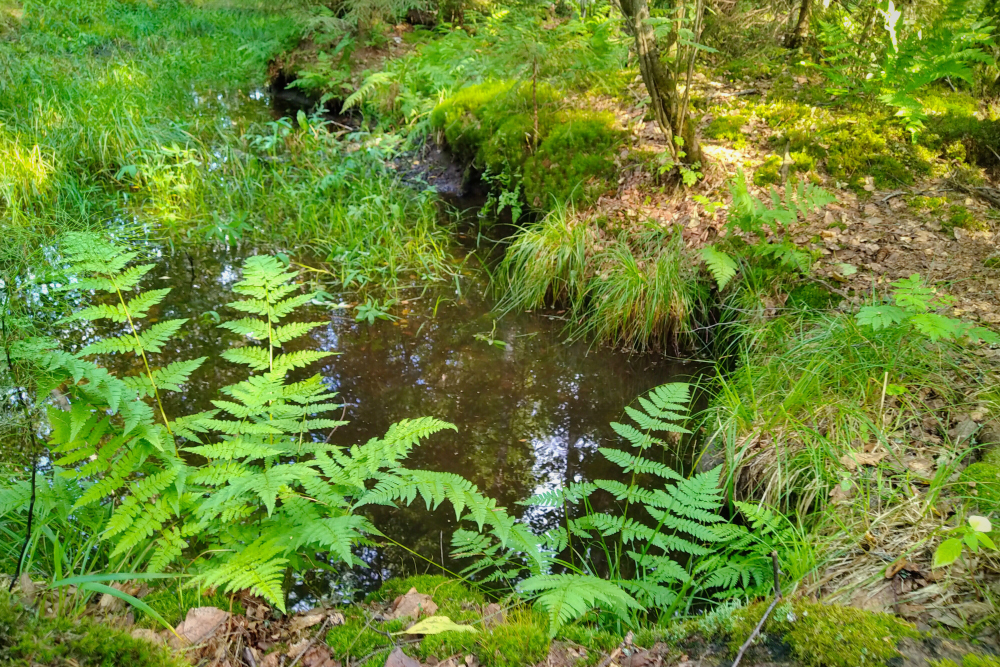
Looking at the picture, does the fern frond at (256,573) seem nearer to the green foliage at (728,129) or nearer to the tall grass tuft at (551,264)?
the tall grass tuft at (551,264)

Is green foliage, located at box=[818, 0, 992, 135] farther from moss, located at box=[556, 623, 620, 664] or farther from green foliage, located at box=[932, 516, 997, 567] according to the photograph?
moss, located at box=[556, 623, 620, 664]

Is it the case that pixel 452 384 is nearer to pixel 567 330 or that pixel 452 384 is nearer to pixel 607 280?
pixel 567 330

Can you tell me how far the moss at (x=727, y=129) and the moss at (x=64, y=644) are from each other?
5.76m

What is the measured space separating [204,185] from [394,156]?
246cm

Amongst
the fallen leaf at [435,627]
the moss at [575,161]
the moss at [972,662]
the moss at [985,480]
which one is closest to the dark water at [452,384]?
the fallen leaf at [435,627]

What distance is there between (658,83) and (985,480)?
13.2 ft

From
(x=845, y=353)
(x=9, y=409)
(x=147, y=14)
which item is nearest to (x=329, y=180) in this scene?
(x=9, y=409)

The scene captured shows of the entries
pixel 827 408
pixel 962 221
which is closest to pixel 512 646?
pixel 827 408

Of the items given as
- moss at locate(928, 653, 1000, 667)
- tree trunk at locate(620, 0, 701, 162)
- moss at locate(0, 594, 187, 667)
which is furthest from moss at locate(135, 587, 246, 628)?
tree trunk at locate(620, 0, 701, 162)

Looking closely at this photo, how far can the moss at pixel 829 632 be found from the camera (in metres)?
1.39

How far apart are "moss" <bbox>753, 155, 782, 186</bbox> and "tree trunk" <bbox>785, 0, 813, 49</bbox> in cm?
230

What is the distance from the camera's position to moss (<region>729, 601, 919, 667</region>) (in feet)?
4.56

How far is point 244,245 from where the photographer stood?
5.89 m

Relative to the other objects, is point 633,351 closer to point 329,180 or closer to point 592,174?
point 592,174
